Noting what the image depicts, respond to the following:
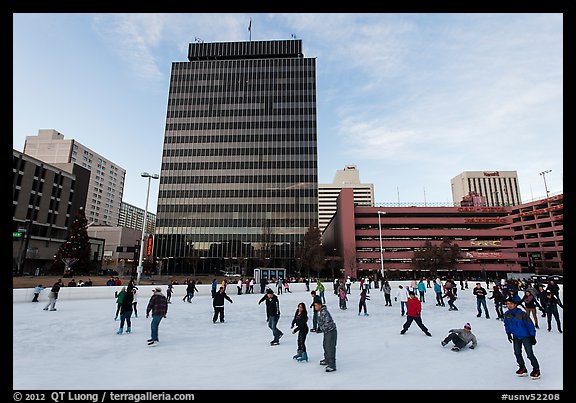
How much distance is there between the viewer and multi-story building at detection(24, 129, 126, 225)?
388ft

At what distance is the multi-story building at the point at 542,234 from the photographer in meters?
79.6

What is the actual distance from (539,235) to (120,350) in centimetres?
11062

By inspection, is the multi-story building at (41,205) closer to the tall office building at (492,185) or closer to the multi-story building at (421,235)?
the multi-story building at (421,235)

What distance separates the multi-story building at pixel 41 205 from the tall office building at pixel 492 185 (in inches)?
7373

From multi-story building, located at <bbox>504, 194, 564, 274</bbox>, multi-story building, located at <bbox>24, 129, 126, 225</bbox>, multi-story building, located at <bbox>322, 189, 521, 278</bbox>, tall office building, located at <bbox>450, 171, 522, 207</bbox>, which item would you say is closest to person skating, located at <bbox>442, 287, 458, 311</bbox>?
multi-story building, located at <bbox>322, 189, 521, 278</bbox>

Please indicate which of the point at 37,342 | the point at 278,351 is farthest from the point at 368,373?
the point at 37,342

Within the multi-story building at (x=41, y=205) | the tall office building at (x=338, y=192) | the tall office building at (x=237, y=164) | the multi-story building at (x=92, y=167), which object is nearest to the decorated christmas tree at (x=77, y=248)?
the multi-story building at (x=41, y=205)

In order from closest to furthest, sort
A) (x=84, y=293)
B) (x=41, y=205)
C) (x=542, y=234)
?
(x=84, y=293), (x=41, y=205), (x=542, y=234)

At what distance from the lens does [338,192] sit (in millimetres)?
150125

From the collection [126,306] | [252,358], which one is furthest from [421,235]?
[252,358]

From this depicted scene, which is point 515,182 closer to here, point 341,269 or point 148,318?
point 341,269

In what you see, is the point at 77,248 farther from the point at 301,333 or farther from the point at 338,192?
Answer: the point at 338,192

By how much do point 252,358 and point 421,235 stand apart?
242 ft
